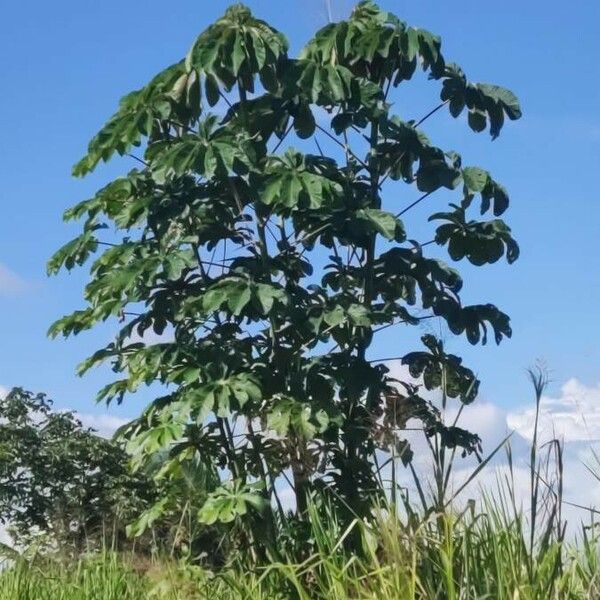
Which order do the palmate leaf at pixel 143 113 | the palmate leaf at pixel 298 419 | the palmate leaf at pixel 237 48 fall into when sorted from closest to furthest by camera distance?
the palmate leaf at pixel 298 419
the palmate leaf at pixel 237 48
the palmate leaf at pixel 143 113

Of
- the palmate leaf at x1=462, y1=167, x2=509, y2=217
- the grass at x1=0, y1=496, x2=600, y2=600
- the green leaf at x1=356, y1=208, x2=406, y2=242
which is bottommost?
the grass at x1=0, y1=496, x2=600, y2=600

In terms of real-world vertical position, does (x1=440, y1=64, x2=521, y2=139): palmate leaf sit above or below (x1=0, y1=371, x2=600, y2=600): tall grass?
above

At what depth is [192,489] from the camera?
7.88 m

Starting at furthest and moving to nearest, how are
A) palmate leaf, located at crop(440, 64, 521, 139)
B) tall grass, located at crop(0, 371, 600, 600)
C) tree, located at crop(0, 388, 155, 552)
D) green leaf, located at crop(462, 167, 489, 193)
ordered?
tree, located at crop(0, 388, 155, 552), palmate leaf, located at crop(440, 64, 521, 139), green leaf, located at crop(462, 167, 489, 193), tall grass, located at crop(0, 371, 600, 600)

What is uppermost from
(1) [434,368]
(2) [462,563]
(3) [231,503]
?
(1) [434,368]

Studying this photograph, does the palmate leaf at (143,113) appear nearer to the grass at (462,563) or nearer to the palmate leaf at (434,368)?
the palmate leaf at (434,368)

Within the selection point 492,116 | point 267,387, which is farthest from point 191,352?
point 492,116

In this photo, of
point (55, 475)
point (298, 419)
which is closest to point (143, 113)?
point (298, 419)

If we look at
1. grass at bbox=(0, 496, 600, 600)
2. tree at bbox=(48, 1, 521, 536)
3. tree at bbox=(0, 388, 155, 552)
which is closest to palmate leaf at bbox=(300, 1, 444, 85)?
tree at bbox=(48, 1, 521, 536)

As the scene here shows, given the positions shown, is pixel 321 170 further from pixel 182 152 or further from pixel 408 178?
pixel 182 152

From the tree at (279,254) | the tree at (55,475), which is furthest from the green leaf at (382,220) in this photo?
the tree at (55,475)

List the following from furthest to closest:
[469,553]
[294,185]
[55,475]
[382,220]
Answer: [55,475], [382,220], [294,185], [469,553]

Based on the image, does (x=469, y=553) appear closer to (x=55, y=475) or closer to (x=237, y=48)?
(x=237, y=48)

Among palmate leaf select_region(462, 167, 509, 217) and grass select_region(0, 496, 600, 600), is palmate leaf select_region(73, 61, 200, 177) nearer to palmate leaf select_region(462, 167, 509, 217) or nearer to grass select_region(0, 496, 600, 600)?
palmate leaf select_region(462, 167, 509, 217)
